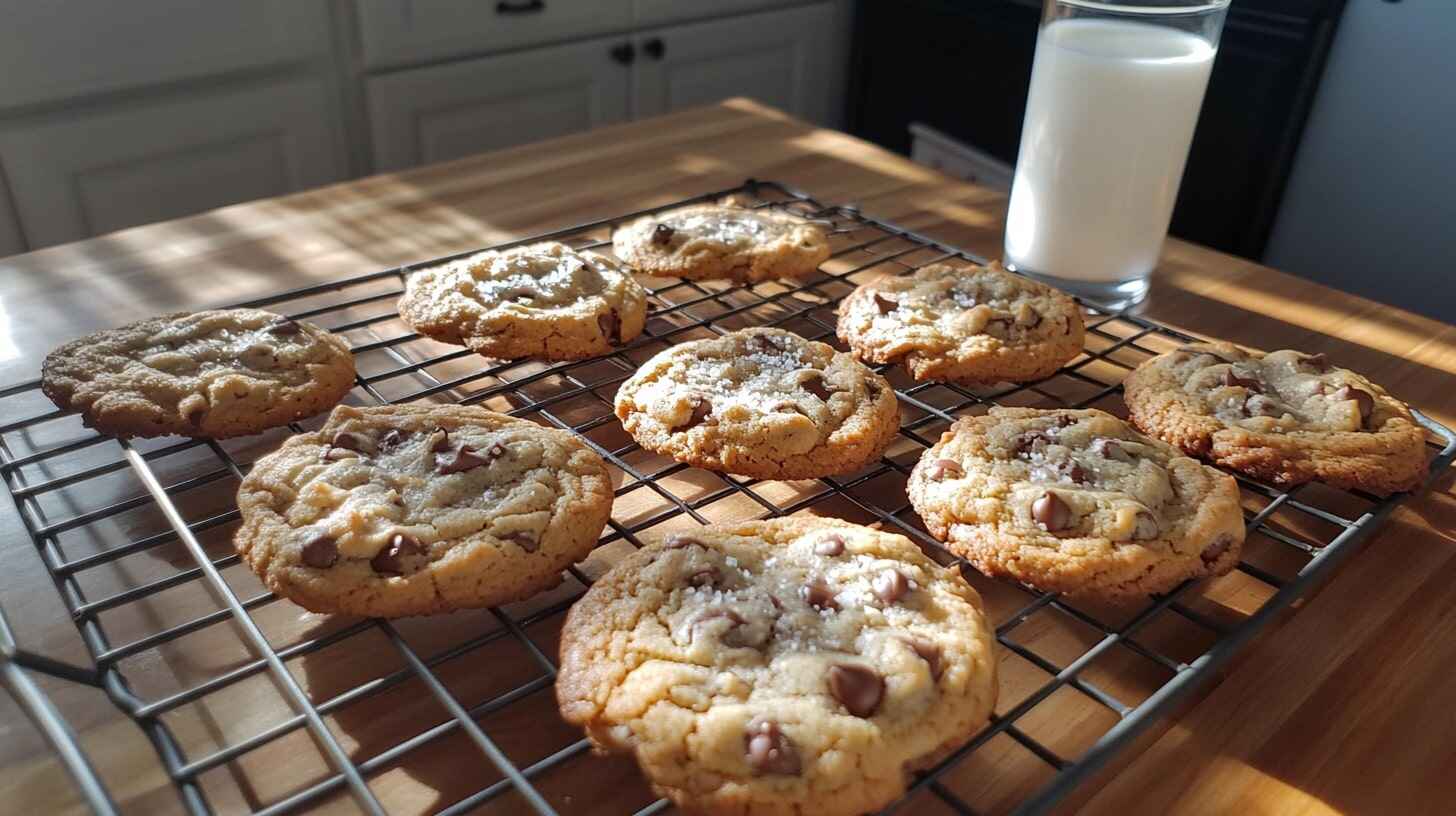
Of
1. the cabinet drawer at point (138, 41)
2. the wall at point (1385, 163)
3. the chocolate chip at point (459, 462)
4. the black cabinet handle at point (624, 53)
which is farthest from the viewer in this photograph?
the black cabinet handle at point (624, 53)

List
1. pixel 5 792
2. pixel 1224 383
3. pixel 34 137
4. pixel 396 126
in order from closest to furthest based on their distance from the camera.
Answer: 1. pixel 5 792
2. pixel 1224 383
3. pixel 34 137
4. pixel 396 126

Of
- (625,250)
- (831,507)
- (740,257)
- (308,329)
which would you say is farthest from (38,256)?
(831,507)

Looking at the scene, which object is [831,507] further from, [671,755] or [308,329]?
[308,329]

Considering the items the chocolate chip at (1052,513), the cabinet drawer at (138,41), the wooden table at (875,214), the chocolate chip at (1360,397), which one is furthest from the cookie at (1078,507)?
the cabinet drawer at (138,41)

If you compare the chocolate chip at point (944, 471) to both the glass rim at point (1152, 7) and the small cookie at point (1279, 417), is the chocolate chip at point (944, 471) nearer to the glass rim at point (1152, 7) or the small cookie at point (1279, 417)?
the small cookie at point (1279, 417)

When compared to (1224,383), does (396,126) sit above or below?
below

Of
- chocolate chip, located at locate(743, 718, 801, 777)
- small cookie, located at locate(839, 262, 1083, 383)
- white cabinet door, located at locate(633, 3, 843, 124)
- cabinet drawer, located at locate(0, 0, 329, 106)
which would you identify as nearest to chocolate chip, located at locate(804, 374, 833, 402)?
small cookie, located at locate(839, 262, 1083, 383)
